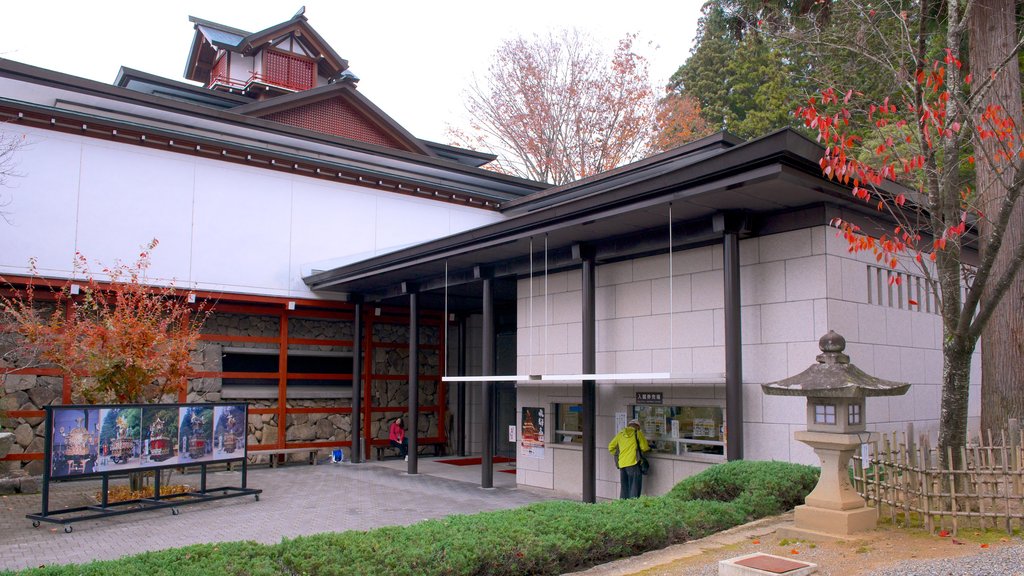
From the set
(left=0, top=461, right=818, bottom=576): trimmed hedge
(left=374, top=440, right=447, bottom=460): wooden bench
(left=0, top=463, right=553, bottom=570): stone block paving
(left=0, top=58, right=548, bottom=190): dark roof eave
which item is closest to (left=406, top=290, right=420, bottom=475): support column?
(left=0, top=463, right=553, bottom=570): stone block paving

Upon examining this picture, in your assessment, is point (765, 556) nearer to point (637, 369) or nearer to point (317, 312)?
point (637, 369)

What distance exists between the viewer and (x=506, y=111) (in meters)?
34.2

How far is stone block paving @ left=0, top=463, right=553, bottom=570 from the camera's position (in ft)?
33.3

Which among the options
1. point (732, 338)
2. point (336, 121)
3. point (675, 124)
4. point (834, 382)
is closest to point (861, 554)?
point (834, 382)

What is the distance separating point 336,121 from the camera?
27172 millimetres

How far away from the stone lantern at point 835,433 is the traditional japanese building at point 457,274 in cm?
268

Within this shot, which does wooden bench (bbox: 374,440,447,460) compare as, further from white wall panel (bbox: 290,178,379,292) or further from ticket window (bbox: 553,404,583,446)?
ticket window (bbox: 553,404,583,446)

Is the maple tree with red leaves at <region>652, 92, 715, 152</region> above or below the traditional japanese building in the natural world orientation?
above

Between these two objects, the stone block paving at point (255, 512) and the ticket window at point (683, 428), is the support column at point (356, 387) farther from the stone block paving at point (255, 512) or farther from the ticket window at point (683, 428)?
the ticket window at point (683, 428)

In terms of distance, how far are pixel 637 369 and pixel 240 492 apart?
758 centimetres

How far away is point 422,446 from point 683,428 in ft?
39.7

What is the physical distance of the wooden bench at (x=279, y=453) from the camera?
1894 cm

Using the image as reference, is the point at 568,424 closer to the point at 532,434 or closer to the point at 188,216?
the point at 532,434

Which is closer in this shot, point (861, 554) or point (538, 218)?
point (861, 554)
